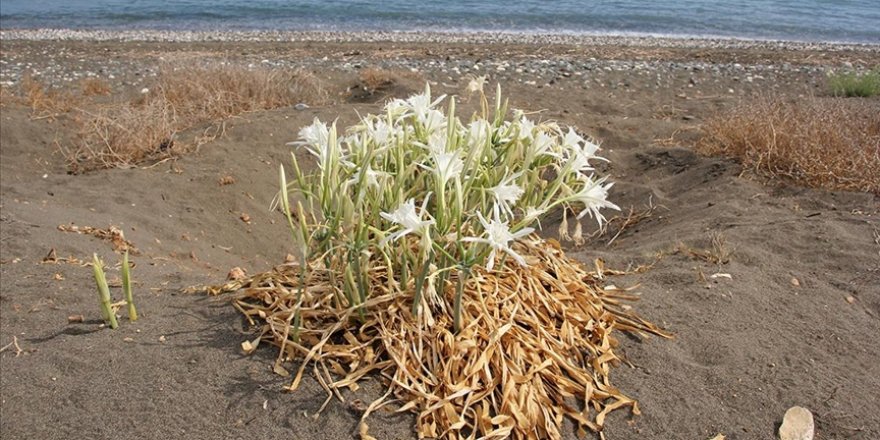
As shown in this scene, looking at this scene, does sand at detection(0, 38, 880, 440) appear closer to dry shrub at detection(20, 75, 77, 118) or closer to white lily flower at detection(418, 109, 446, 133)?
dry shrub at detection(20, 75, 77, 118)

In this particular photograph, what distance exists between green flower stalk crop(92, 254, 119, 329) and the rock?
7.31 feet

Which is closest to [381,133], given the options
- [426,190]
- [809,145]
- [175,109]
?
[426,190]

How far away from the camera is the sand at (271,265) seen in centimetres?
234

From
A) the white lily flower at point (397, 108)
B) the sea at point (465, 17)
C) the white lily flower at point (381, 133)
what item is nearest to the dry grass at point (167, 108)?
the white lily flower at point (397, 108)

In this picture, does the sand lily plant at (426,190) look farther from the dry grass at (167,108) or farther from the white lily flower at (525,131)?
the dry grass at (167,108)

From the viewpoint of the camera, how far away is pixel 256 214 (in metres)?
5.23

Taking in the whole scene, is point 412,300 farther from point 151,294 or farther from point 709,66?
point 709,66

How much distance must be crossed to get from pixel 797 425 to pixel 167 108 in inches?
222

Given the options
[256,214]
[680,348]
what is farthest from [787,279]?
[256,214]

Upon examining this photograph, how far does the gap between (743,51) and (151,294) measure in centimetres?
1440

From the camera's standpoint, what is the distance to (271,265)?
4516 millimetres

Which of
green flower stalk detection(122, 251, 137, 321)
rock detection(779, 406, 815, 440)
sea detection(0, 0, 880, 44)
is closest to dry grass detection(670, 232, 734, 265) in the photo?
rock detection(779, 406, 815, 440)

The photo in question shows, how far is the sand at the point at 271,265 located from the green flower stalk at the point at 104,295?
0.05 m

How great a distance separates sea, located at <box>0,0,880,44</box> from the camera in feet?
63.1
